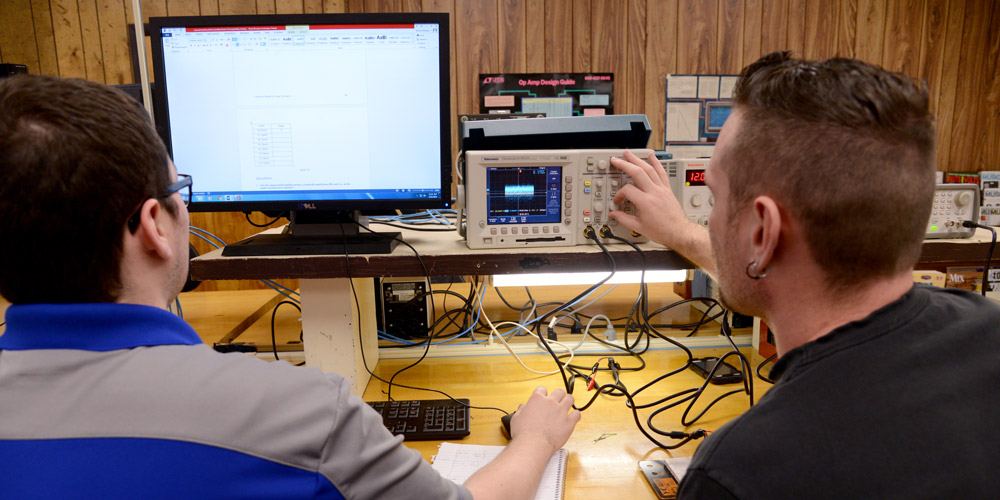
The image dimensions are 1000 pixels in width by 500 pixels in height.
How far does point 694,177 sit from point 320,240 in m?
0.80

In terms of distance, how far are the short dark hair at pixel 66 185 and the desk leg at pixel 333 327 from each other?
0.56 metres

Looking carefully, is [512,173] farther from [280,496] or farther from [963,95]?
[963,95]

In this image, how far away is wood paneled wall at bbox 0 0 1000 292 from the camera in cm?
333

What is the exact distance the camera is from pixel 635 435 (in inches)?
43.6

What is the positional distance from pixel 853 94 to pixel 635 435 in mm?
749

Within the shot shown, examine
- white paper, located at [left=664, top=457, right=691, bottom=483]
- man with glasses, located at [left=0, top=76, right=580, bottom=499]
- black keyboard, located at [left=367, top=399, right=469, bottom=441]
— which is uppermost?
man with glasses, located at [left=0, top=76, right=580, bottom=499]

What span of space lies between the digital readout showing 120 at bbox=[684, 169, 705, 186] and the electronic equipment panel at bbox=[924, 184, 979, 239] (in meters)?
0.45

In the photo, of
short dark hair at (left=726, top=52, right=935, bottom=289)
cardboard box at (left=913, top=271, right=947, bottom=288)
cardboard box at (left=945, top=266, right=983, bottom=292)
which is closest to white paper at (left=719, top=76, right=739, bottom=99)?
cardboard box at (left=945, top=266, right=983, bottom=292)

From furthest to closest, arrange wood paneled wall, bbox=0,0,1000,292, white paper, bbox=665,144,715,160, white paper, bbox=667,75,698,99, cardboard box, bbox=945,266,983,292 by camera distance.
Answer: white paper, bbox=665,144,715,160, white paper, bbox=667,75,698,99, wood paneled wall, bbox=0,0,1000,292, cardboard box, bbox=945,266,983,292

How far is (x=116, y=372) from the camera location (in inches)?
20.8

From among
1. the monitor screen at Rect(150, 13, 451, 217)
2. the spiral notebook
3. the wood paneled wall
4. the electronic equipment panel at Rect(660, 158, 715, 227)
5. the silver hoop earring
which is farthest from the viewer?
the wood paneled wall

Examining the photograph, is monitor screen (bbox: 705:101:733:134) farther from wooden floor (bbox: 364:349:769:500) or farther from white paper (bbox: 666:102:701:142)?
wooden floor (bbox: 364:349:769:500)

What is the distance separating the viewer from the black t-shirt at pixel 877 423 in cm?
Result: 50

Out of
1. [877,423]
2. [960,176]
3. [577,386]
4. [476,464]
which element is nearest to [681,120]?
[960,176]
